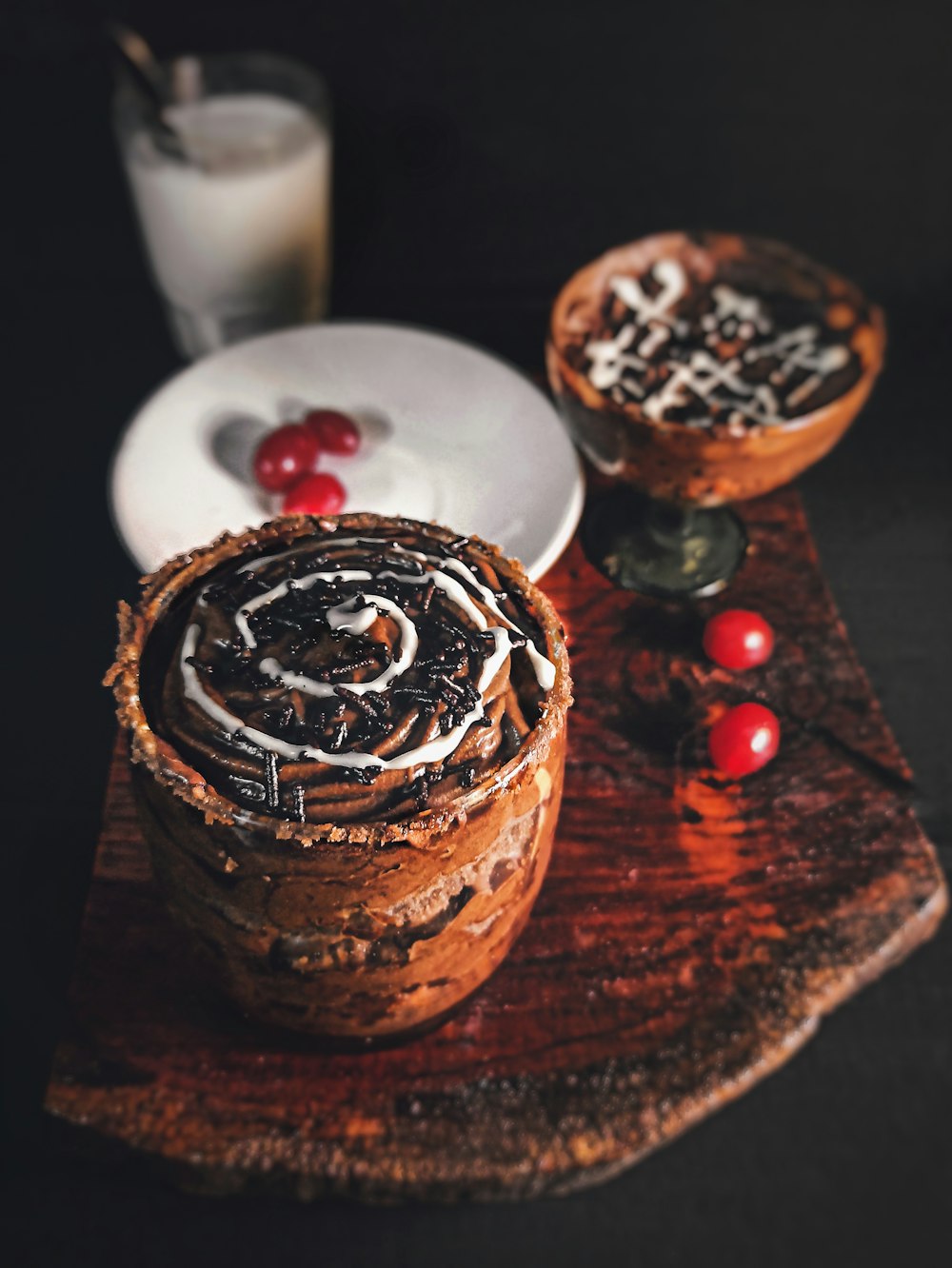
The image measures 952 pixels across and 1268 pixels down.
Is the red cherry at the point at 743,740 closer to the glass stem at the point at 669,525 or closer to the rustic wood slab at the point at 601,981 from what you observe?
the rustic wood slab at the point at 601,981

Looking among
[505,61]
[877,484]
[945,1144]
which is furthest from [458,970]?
[505,61]

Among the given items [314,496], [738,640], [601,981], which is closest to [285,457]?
[314,496]

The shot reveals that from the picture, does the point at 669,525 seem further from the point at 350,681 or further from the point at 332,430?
the point at 350,681

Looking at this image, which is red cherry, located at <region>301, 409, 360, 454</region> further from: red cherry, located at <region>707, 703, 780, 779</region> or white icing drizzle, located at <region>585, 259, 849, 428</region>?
red cherry, located at <region>707, 703, 780, 779</region>

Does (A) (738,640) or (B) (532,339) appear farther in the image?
(B) (532,339)

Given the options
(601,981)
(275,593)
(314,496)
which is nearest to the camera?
(275,593)

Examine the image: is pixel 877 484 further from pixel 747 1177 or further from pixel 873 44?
pixel 747 1177

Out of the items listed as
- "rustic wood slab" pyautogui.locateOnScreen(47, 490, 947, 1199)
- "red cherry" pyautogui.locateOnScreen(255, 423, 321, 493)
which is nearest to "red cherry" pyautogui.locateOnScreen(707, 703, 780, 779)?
"rustic wood slab" pyautogui.locateOnScreen(47, 490, 947, 1199)

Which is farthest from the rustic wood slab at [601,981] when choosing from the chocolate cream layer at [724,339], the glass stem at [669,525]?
the chocolate cream layer at [724,339]
